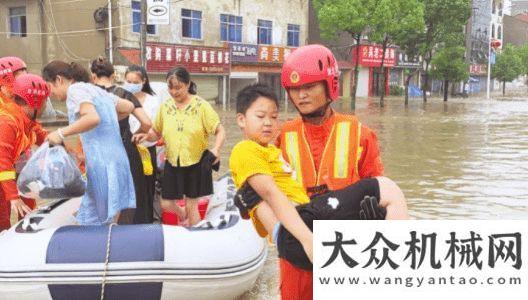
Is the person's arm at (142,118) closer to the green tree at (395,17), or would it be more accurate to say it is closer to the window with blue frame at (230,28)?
the green tree at (395,17)

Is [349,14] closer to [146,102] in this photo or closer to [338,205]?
[146,102]

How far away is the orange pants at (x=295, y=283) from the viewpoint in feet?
7.56

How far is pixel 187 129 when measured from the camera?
4.91 metres

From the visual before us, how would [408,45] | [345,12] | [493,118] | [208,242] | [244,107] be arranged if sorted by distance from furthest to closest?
[408,45] → [345,12] → [493,118] → [208,242] → [244,107]

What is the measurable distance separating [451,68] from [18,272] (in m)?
33.1

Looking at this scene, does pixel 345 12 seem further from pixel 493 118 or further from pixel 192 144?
pixel 192 144

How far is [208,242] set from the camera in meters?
3.96

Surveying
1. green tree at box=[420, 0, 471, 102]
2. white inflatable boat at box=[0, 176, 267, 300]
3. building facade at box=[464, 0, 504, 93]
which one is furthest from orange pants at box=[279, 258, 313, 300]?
building facade at box=[464, 0, 504, 93]

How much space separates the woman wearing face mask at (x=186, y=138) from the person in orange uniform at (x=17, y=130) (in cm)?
90

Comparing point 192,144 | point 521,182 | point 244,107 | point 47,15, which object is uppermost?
point 47,15

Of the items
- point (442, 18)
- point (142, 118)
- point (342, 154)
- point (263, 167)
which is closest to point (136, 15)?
point (442, 18)

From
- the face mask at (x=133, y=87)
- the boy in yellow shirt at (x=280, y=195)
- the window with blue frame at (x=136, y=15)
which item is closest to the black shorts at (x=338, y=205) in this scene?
the boy in yellow shirt at (x=280, y=195)

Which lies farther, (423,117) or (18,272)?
(423,117)

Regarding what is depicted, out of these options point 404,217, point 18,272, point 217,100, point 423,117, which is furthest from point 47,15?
point 404,217
